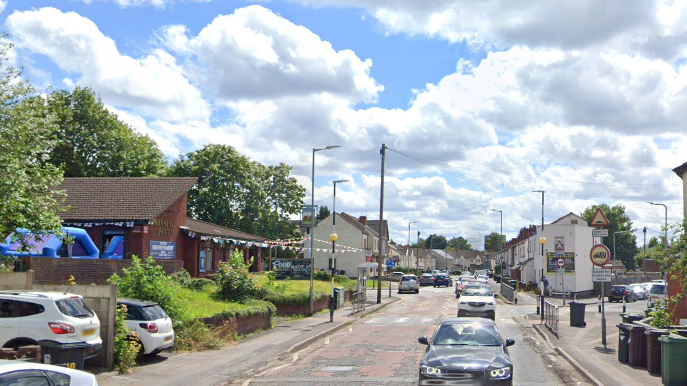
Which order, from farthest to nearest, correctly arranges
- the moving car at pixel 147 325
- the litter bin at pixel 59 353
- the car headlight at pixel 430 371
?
the moving car at pixel 147 325, the litter bin at pixel 59 353, the car headlight at pixel 430 371

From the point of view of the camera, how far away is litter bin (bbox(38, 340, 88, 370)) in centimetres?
1204

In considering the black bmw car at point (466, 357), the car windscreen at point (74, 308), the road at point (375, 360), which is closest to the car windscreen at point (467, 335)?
the black bmw car at point (466, 357)

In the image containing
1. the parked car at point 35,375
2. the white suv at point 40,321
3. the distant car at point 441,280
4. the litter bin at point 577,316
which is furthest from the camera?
the distant car at point 441,280

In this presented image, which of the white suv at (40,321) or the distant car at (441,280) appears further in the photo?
the distant car at (441,280)

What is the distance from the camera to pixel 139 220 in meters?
31.4

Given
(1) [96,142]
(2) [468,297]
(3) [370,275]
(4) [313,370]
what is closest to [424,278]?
(3) [370,275]

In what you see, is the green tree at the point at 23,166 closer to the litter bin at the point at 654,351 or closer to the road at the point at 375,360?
the road at the point at 375,360

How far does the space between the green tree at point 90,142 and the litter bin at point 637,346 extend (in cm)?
4421

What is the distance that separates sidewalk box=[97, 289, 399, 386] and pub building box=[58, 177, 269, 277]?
32.5 feet

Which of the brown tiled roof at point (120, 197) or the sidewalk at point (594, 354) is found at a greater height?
the brown tiled roof at point (120, 197)

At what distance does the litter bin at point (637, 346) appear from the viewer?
52.2 feet

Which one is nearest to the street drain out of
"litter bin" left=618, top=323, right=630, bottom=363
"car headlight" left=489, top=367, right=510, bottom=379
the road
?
the road

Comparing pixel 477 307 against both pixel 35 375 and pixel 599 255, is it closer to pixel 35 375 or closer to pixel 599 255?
pixel 599 255

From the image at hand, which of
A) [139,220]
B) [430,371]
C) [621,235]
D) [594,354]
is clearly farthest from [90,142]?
[621,235]
